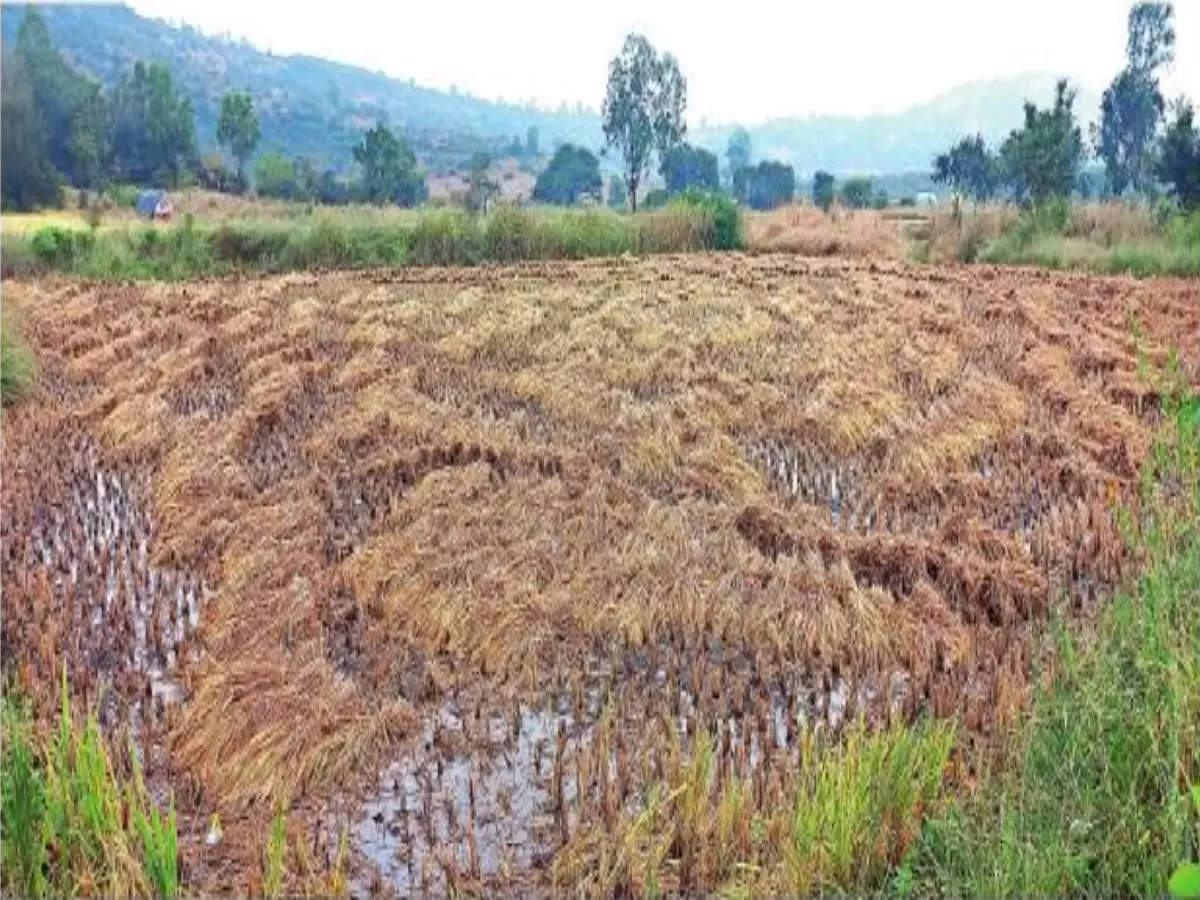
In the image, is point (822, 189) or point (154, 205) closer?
point (154, 205)

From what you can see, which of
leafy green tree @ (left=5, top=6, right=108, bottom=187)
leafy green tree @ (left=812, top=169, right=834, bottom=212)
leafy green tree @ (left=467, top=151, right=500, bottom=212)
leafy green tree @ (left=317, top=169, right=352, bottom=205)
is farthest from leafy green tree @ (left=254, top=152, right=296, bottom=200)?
leafy green tree @ (left=812, top=169, right=834, bottom=212)

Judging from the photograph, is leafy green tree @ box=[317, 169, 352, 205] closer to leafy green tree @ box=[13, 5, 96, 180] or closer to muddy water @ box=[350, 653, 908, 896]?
leafy green tree @ box=[13, 5, 96, 180]

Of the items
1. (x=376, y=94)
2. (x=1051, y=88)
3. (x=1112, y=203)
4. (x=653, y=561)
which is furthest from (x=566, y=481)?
A: (x=376, y=94)

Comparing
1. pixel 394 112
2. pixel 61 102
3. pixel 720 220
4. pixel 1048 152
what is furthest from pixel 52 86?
pixel 394 112

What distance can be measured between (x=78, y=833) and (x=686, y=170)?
86.3ft

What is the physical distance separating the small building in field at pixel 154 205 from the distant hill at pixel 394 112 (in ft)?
7.55

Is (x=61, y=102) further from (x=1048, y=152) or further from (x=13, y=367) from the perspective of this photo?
(x=1048, y=152)

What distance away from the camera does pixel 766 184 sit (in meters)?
34.5

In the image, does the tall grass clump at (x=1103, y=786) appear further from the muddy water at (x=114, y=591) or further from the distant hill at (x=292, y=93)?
the distant hill at (x=292, y=93)

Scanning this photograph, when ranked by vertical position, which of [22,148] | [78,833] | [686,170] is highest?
[686,170]

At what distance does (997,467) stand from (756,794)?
5.02 meters

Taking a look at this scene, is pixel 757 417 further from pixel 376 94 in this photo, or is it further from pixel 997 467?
pixel 376 94

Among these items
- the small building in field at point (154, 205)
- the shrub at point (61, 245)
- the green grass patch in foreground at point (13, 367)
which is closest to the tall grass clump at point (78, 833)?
the green grass patch in foreground at point (13, 367)

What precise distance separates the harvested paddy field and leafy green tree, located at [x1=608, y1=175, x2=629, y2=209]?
1515 centimetres
